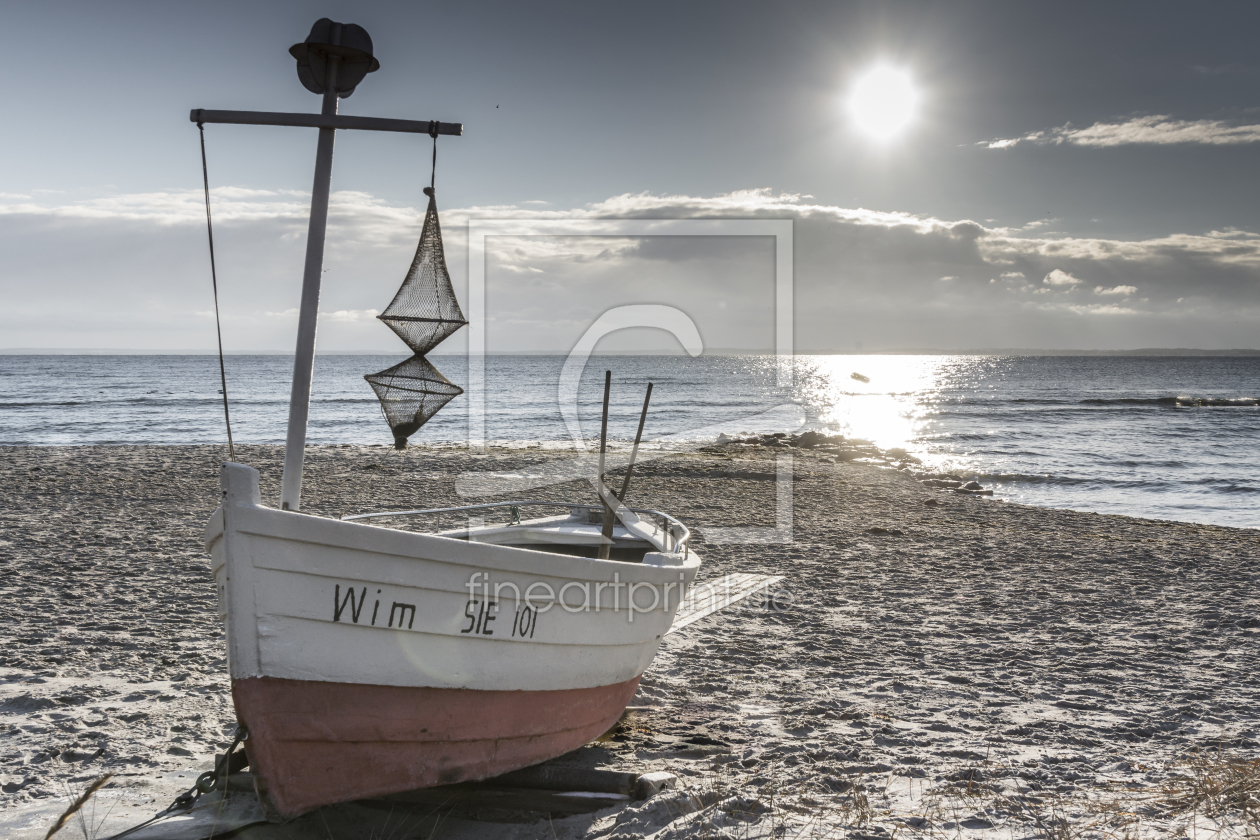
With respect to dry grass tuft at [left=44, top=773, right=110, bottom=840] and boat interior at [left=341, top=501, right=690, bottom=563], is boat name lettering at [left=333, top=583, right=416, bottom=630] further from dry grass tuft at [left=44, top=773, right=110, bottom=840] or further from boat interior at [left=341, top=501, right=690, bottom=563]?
boat interior at [left=341, top=501, right=690, bottom=563]

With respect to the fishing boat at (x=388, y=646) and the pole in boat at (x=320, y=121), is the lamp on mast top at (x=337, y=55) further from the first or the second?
the fishing boat at (x=388, y=646)

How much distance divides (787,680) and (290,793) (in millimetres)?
4027

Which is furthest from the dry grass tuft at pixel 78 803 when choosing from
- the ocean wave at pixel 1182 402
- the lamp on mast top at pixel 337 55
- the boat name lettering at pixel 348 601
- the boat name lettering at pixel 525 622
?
the ocean wave at pixel 1182 402

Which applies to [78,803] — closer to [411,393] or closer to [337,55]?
[411,393]

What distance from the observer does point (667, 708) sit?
5.79 metres

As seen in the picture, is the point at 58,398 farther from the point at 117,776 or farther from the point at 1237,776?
the point at 1237,776

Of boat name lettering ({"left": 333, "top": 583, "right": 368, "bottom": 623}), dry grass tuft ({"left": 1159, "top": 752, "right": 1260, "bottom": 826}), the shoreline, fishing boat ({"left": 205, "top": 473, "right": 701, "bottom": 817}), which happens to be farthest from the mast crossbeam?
the shoreline

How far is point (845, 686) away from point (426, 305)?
443 cm

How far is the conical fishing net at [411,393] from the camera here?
512 centimetres

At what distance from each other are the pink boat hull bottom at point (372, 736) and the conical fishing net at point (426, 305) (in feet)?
7.75

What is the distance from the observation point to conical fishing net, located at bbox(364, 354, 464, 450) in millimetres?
5125

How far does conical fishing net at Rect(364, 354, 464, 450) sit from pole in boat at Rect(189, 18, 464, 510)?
1109mm

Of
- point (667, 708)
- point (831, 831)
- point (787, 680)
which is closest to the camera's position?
point (831, 831)

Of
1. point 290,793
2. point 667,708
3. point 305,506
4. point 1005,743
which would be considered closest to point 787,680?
point 667,708
